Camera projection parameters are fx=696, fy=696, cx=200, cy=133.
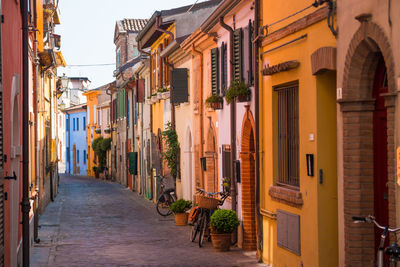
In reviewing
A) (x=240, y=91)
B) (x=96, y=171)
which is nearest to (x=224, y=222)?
(x=240, y=91)

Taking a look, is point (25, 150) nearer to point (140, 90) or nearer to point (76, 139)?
point (140, 90)

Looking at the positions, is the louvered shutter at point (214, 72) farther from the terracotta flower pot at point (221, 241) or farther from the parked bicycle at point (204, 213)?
the terracotta flower pot at point (221, 241)

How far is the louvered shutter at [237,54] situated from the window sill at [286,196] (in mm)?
3638

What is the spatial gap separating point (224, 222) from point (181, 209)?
5427mm

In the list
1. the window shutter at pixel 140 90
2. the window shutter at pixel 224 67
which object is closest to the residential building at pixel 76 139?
the window shutter at pixel 140 90

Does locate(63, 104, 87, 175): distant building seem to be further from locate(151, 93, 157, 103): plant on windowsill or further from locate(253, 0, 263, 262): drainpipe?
locate(253, 0, 263, 262): drainpipe

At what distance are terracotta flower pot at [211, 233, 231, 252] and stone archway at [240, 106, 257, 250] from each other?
0.39m

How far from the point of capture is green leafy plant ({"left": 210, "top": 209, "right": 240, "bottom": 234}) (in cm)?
1432

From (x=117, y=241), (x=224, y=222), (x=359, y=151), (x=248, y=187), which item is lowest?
(x=117, y=241)

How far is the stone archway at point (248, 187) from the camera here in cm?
1458

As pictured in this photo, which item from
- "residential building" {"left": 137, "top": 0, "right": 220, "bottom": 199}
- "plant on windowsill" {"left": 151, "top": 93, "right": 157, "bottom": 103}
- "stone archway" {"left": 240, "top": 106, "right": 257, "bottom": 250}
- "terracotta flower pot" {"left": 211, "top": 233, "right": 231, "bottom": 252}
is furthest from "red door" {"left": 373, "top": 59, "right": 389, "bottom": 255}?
"plant on windowsill" {"left": 151, "top": 93, "right": 157, "bottom": 103}

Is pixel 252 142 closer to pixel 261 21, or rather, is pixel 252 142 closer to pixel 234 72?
pixel 234 72

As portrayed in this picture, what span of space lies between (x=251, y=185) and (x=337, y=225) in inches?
189

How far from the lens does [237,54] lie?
15180 mm
